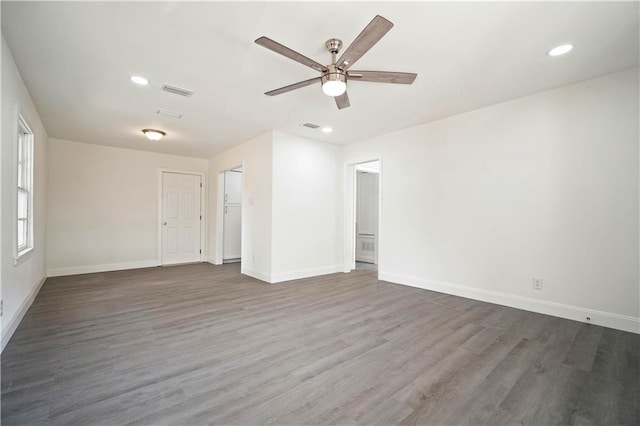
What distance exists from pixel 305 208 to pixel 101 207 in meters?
4.14

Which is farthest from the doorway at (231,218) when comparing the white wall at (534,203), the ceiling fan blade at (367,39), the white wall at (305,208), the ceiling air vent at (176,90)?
the ceiling fan blade at (367,39)

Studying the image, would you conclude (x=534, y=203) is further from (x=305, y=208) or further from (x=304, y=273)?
(x=304, y=273)

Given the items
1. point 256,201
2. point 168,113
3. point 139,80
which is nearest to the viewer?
point 139,80

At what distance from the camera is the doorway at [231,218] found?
6828 mm

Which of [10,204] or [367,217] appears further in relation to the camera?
[367,217]

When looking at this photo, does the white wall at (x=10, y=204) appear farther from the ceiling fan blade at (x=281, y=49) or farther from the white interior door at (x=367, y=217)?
the white interior door at (x=367, y=217)

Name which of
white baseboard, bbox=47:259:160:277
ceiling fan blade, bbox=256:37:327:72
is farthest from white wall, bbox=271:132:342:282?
white baseboard, bbox=47:259:160:277

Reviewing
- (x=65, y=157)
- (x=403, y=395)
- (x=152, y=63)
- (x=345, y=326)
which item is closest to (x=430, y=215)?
(x=345, y=326)

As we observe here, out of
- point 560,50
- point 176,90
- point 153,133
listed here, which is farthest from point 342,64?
point 153,133

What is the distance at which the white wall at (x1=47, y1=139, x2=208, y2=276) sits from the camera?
5.29 meters

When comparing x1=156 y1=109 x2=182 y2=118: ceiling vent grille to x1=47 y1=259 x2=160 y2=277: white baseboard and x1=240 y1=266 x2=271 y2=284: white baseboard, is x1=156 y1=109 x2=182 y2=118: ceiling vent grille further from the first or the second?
x1=47 y1=259 x2=160 y2=277: white baseboard

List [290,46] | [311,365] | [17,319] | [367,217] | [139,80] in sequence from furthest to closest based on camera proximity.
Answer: [367,217] → [139,80] → [17,319] → [290,46] → [311,365]

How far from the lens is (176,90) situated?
3246 mm

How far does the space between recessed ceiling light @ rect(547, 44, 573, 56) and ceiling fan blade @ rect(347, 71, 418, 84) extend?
1.26 metres
